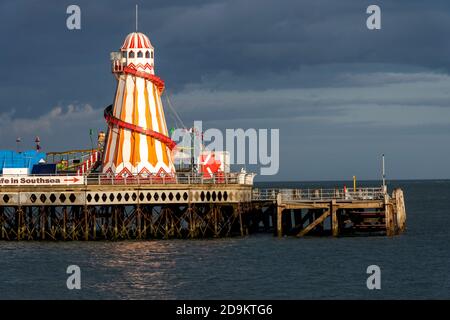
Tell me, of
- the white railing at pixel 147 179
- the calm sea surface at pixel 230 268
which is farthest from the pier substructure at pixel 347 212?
the white railing at pixel 147 179

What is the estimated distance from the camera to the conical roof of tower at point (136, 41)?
77.4m

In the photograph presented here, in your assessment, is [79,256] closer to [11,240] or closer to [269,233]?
[11,240]

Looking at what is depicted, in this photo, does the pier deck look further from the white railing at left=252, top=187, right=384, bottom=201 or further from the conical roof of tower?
the conical roof of tower

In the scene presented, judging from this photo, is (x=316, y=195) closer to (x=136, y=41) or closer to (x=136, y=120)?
(x=136, y=120)

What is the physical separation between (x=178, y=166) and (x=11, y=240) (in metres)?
22.2

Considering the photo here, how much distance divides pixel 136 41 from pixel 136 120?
5957 mm

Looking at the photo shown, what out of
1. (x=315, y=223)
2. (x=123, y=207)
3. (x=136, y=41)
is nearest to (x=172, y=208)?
(x=123, y=207)

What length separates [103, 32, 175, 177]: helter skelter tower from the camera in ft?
249

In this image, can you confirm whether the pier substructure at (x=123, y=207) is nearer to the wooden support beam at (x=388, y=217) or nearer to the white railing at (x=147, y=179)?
the white railing at (x=147, y=179)

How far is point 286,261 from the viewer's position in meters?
65.2
